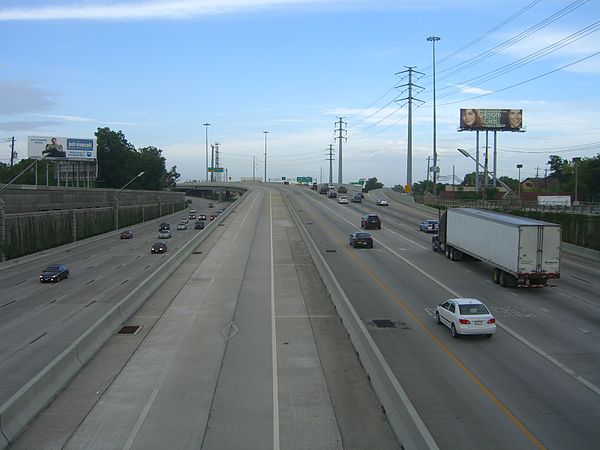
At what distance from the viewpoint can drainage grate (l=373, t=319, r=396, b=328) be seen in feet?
67.9

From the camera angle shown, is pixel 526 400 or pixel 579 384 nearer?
pixel 526 400

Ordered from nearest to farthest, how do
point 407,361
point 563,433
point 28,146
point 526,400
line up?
point 563,433 < point 526,400 < point 407,361 < point 28,146

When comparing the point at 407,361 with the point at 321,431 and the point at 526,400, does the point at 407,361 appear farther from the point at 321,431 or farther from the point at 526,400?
the point at 321,431

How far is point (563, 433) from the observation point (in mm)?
11242

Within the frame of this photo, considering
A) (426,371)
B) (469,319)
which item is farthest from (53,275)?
(426,371)

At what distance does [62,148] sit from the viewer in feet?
290

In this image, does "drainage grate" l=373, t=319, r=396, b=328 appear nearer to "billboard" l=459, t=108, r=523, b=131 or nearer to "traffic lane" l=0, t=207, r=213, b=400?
"traffic lane" l=0, t=207, r=213, b=400

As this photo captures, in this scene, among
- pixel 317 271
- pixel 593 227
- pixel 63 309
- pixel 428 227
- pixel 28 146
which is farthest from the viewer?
pixel 28 146

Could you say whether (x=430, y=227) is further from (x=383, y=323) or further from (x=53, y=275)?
(x=383, y=323)

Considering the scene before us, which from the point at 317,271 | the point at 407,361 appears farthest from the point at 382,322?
the point at 317,271

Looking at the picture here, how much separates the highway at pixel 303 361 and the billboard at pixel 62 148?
5410 cm

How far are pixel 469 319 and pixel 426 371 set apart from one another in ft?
12.9

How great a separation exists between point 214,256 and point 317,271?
980 cm

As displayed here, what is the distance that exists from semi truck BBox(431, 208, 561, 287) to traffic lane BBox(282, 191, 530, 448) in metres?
3.79
